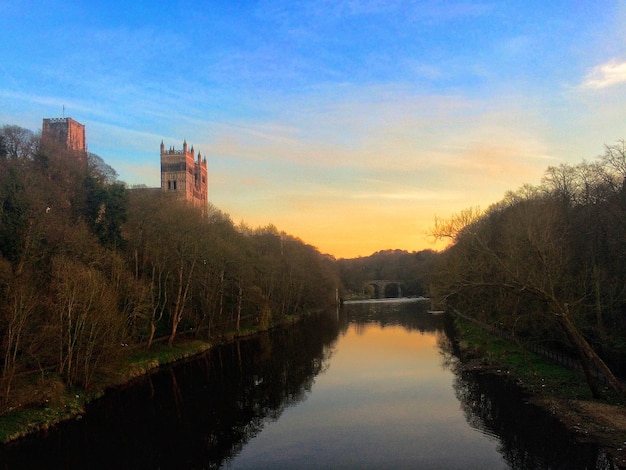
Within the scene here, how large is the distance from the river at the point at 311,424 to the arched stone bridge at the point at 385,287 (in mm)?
101464

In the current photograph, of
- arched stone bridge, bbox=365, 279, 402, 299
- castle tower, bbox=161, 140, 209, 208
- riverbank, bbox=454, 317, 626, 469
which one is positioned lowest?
riverbank, bbox=454, 317, 626, 469

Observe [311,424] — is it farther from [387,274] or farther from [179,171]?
[387,274]

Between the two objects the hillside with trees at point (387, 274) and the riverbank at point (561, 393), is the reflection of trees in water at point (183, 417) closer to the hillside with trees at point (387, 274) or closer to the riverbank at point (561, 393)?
the riverbank at point (561, 393)

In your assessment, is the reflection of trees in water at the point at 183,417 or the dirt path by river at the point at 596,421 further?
the reflection of trees in water at the point at 183,417

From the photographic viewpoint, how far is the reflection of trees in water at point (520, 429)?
631 inches

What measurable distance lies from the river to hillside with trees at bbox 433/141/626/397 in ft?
13.9

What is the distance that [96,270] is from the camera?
27266 millimetres

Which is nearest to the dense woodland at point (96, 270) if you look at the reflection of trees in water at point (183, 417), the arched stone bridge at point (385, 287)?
the reflection of trees in water at point (183, 417)

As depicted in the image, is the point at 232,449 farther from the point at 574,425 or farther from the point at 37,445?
the point at 574,425

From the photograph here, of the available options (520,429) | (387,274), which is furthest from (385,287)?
(520,429)

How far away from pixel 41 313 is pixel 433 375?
22.5m

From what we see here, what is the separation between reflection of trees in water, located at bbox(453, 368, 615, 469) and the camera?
52.5 feet

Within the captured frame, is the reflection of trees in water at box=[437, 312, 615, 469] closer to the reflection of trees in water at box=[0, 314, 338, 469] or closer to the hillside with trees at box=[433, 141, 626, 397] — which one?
the hillside with trees at box=[433, 141, 626, 397]

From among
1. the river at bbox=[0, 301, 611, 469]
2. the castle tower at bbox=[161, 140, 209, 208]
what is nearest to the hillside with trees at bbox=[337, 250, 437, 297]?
the castle tower at bbox=[161, 140, 209, 208]
